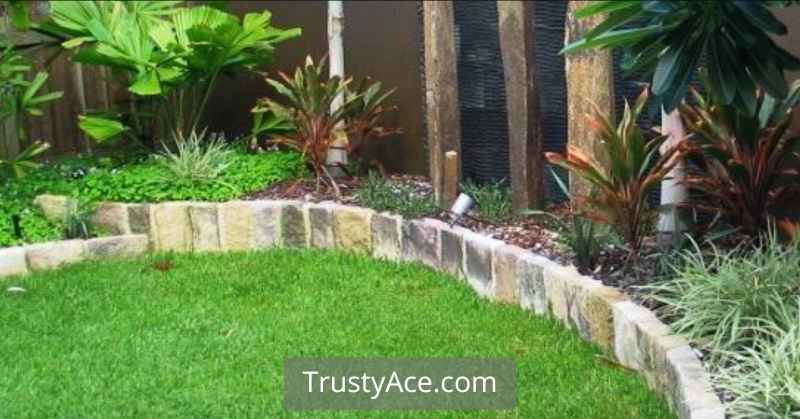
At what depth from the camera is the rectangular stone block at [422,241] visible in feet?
19.6

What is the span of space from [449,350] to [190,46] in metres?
2.89

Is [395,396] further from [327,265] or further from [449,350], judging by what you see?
[327,265]

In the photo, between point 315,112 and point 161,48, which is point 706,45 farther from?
point 161,48

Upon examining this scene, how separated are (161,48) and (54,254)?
140cm

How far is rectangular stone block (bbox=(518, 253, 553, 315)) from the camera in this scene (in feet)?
16.8

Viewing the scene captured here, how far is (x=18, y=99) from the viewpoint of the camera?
22.1 ft

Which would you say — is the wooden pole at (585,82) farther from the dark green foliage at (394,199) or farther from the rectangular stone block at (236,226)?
the rectangular stone block at (236,226)

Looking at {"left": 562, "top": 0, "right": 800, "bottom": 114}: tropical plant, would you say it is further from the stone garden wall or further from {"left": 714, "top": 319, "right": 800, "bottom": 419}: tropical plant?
the stone garden wall

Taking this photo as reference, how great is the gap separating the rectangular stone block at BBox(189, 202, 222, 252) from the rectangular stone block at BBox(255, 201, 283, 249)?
0.23m

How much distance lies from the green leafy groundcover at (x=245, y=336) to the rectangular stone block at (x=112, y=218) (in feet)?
1.25

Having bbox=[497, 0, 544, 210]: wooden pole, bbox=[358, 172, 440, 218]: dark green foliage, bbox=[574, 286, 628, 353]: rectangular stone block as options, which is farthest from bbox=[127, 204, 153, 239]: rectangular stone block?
bbox=[574, 286, 628, 353]: rectangular stone block

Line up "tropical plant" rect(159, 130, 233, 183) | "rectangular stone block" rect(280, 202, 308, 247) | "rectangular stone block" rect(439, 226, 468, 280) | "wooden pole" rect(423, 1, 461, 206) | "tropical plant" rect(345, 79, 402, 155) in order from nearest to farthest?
1. "rectangular stone block" rect(439, 226, 468, 280)
2. "wooden pole" rect(423, 1, 461, 206)
3. "rectangular stone block" rect(280, 202, 308, 247)
4. "tropical plant" rect(159, 130, 233, 183)
5. "tropical plant" rect(345, 79, 402, 155)

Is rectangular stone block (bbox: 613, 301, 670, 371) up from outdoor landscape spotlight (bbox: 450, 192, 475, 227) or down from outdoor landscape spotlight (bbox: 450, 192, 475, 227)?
down

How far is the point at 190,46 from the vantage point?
675 cm
